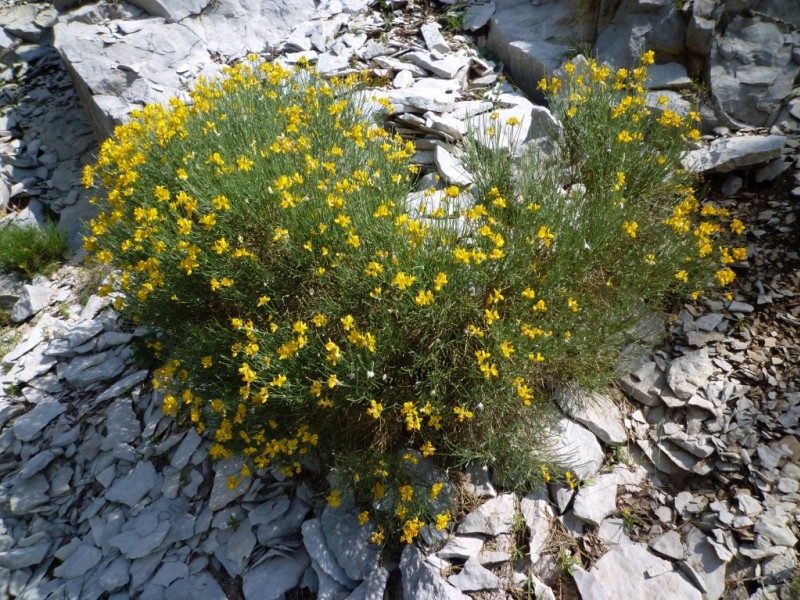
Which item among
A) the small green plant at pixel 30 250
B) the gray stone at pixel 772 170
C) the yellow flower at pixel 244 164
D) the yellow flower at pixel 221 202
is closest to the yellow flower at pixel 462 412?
the yellow flower at pixel 221 202

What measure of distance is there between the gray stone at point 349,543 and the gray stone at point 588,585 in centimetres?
95

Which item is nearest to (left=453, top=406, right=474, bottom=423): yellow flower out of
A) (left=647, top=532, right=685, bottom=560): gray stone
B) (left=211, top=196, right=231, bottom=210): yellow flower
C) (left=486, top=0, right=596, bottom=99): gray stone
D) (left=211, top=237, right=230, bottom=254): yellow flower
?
(left=647, top=532, right=685, bottom=560): gray stone

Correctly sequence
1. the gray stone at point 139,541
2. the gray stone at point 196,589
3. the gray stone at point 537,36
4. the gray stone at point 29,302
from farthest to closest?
the gray stone at point 537,36
the gray stone at point 29,302
the gray stone at point 139,541
the gray stone at point 196,589

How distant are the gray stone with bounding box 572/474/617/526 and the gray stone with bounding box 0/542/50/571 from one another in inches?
124

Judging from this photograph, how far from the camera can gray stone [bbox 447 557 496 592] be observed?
2.47m

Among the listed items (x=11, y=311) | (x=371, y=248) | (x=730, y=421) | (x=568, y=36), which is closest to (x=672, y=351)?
(x=730, y=421)

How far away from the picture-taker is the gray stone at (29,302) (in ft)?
15.7

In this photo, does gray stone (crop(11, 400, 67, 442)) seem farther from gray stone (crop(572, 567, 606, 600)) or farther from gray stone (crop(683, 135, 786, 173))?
gray stone (crop(683, 135, 786, 173))

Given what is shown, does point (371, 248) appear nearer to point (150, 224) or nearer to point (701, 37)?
point (150, 224)

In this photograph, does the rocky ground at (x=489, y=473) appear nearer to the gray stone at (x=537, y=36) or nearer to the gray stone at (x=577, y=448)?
the gray stone at (x=577, y=448)

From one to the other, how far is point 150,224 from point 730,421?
328 centimetres

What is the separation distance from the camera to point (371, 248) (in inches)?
110

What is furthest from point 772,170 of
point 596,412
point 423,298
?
point 423,298

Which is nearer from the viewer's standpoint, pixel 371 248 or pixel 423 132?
pixel 371 248
